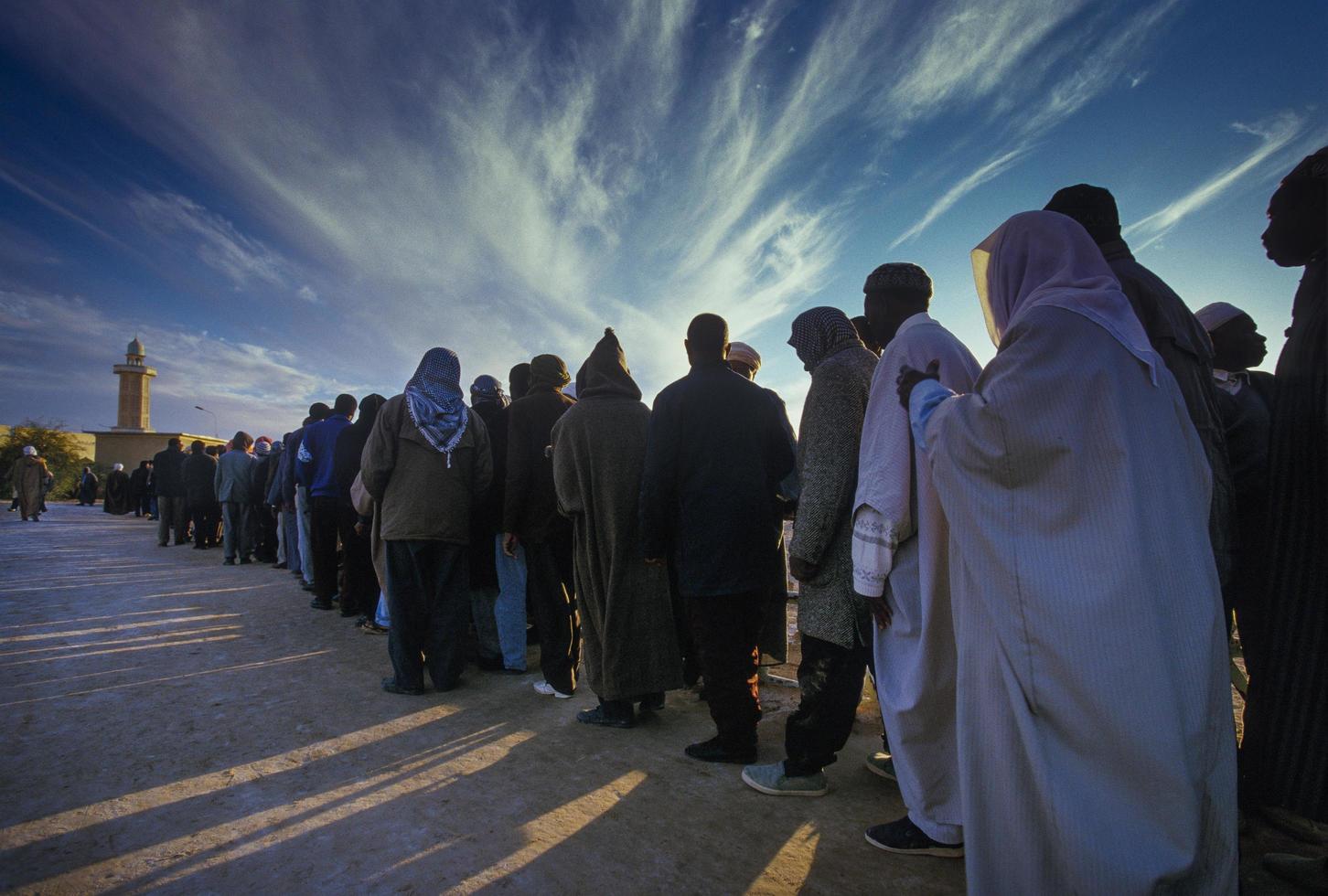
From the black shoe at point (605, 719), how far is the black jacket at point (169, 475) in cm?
1370

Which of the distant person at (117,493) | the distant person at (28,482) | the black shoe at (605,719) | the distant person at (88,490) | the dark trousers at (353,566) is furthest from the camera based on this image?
the distant person at (88,490)

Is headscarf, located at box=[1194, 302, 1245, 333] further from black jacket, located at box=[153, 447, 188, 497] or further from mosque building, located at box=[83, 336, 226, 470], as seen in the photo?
mosque building, located at box=[83, 336, 226, 470]

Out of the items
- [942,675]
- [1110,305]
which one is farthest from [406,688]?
[1110,305]

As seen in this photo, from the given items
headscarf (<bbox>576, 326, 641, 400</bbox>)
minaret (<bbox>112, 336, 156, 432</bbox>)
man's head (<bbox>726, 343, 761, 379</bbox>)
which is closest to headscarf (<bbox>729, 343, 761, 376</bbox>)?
man's head (<bbox>726, 343, 761, 379</bbox>)

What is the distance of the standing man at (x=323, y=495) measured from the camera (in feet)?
19.9

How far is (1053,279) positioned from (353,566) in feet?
20.2

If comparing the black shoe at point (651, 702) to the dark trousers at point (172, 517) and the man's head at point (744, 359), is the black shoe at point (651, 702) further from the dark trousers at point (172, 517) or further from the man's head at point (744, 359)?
the dark trousers at point (172, 517)

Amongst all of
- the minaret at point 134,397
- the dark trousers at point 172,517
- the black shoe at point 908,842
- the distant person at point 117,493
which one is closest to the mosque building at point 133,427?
the minaret at point 134,397

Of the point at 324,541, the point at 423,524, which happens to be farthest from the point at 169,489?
the point at 423,524

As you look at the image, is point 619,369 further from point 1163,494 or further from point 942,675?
point 1163,494

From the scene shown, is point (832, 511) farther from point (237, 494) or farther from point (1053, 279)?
point (237, 494)

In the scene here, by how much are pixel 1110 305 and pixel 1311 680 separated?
147 cm

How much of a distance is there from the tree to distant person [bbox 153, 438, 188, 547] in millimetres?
26732

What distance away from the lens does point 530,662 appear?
4.72m
